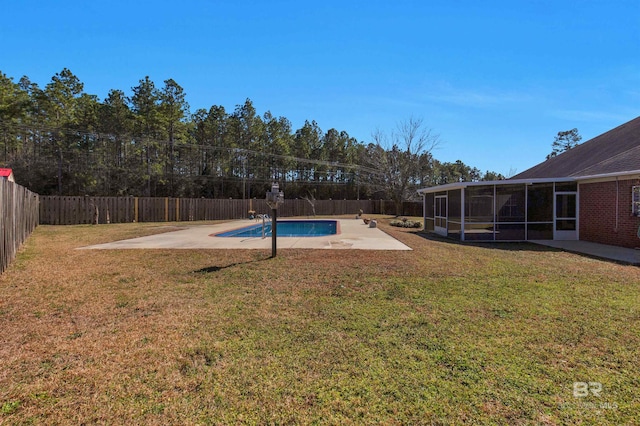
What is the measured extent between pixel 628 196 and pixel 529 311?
8.77 meters

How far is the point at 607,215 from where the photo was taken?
10.2 m

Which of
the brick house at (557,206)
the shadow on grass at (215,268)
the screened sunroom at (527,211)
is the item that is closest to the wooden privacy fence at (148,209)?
the shadow on grass at (215,268)

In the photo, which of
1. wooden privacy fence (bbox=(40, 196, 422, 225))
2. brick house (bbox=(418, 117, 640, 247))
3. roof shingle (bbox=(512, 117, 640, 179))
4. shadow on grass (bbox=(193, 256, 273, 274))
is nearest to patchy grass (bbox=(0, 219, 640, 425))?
shadow on grass (bbox=(193, 256, 273, 274))

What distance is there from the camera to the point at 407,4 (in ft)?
26.3

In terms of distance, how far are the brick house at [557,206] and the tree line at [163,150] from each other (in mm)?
17269

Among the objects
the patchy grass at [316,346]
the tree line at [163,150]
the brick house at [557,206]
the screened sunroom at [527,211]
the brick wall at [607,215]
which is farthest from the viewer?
the tree line at [163,150]

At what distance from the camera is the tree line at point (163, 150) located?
2420 cm

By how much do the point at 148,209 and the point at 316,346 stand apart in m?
19.5

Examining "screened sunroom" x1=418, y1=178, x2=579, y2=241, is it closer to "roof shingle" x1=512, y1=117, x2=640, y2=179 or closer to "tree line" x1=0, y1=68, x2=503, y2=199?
"roof shingle" x1=512, y1=117, x2=640, y2=179

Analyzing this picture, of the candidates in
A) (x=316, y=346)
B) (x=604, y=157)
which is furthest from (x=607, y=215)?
(x=316, y=346)

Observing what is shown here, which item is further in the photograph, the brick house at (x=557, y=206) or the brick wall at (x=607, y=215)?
the brick house at (x=557, y=206)

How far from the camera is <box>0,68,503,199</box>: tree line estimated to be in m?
24.2

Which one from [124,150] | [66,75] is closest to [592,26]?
[124,150]

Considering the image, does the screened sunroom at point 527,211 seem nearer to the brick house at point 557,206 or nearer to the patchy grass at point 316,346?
the brick house at point 557,206
